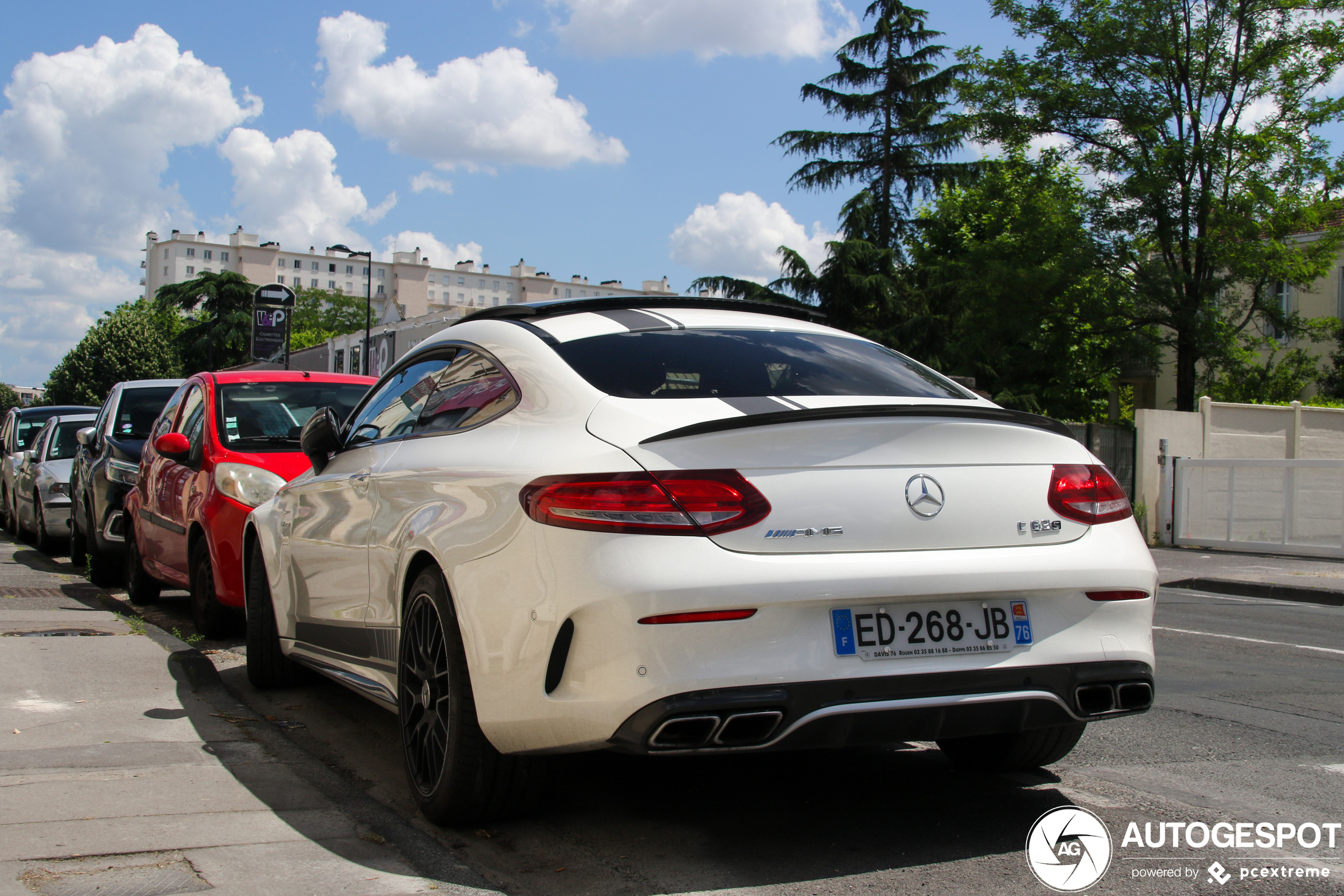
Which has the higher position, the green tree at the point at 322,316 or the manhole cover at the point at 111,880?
the green tree at the point at 322,316

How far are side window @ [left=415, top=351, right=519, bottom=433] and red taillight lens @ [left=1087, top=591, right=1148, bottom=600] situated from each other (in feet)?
5.98

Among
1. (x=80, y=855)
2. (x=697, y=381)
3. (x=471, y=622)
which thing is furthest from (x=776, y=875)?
(x=80, y=855)

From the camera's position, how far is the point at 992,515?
3.46 meters

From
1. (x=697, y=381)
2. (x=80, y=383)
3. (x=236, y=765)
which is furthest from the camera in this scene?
(x=80, y=383)

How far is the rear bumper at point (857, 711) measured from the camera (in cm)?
312

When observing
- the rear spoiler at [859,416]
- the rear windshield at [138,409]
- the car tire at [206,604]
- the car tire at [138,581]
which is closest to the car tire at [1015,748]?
the rear spoiler at [859,416]

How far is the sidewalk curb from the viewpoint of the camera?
1399 cm

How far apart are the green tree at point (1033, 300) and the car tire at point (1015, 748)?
26.7m

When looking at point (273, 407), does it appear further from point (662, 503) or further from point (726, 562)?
point (726, 562)

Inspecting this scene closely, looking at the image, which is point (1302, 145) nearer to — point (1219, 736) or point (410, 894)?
point (1219, 736)

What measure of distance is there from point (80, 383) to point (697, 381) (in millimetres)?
99893

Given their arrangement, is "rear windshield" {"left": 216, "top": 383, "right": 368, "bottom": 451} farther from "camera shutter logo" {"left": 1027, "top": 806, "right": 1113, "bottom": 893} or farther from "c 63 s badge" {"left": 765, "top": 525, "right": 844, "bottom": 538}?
"camera shutter logo" {"left": 1027, "top": 806, "right": 1113, "bottom": 893}

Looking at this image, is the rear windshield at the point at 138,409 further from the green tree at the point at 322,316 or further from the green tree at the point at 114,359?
the green tree at the point at 322,316

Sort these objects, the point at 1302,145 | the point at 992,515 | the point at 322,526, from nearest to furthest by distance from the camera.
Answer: the point at 992,515 → the point at 322,526 → the point at 1302,145
